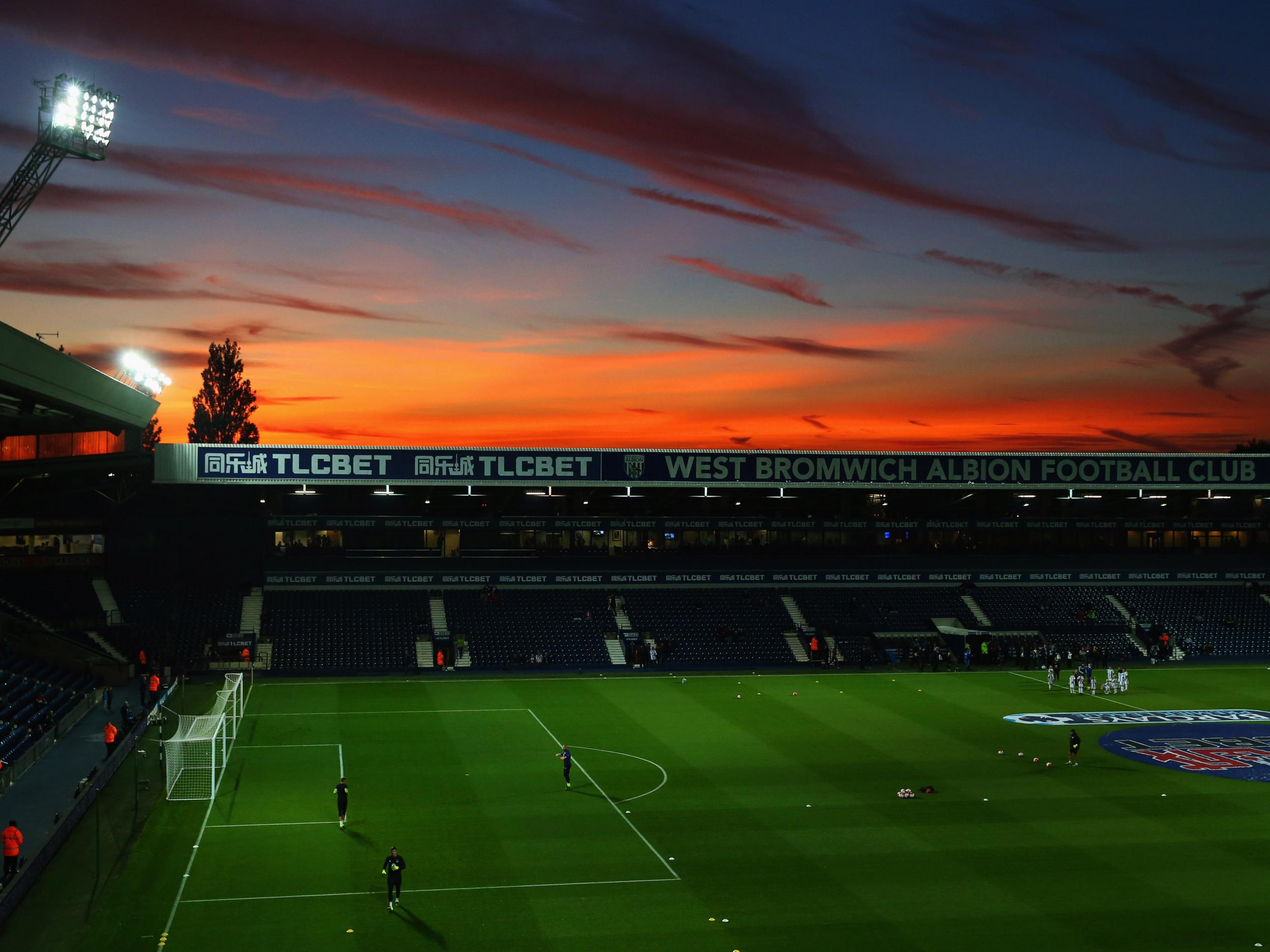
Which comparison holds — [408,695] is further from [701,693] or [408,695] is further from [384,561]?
[384,561]

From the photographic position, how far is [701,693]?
5378 cm

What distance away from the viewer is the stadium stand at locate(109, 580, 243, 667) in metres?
58.9

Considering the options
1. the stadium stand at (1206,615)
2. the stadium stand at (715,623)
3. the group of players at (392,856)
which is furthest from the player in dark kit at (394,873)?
the stadium stand at (1206,615)

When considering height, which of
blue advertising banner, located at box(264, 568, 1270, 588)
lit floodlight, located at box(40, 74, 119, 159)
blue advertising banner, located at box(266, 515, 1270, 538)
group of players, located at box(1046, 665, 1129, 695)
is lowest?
group of players, located at box(1046, 665, 1129, 695)

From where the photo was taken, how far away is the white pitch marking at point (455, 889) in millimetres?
24422

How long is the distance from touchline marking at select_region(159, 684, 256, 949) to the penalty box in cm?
17

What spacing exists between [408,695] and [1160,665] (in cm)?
4135

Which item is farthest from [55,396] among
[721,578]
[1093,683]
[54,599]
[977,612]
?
[977,612]

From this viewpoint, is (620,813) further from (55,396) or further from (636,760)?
(55,396)

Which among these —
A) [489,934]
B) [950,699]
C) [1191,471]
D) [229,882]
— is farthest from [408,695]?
[1191,471]

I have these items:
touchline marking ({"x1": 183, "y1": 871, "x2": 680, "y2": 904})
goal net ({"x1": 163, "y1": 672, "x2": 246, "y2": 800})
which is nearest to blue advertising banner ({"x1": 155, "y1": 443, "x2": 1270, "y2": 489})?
goal net ({"x1": 163, "y1": 672, "x2": 246, "y2": 800})

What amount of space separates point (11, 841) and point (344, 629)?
38.6 metres

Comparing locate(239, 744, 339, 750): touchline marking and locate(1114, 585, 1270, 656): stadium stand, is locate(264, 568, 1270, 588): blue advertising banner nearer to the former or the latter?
locate(1114, 585, 1270, 656): stadium stand

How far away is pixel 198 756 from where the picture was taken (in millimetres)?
36719
